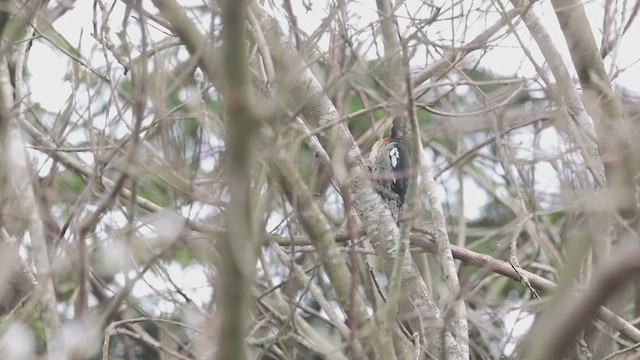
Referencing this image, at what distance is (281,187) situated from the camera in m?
3.16

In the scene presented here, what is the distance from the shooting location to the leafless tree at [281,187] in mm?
1837

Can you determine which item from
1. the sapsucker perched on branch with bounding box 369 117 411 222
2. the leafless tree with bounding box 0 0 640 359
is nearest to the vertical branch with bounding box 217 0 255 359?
the leafless tree with bounding box 0 0 640 359

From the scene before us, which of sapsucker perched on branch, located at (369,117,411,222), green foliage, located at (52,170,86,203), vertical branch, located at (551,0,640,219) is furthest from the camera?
sapsucker perched on branch, located at (369,117,411,222)

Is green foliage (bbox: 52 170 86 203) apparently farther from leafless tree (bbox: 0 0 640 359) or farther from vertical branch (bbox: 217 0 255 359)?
vertical branch (bbox: 217 0 255 359)

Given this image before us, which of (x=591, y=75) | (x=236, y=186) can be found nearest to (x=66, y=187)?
(x=591, y=75)

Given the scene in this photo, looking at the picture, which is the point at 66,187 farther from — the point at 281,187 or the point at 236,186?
the point at 236,186

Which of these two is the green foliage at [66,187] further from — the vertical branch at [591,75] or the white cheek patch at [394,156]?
the vertical branch at [591,75]

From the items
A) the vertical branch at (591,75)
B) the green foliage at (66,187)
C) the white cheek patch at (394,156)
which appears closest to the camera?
the vertical branch at (591,75)

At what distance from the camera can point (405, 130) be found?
5.63 meters

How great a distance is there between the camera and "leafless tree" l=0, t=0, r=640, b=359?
184cm

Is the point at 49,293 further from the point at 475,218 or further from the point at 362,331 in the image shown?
the point at 475,218

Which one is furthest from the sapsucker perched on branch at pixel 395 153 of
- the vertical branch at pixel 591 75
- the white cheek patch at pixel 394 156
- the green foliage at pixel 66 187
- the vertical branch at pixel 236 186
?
the vertical branch at pixel 236 186

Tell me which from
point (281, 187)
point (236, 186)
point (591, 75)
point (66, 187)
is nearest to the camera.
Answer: point (236, 186)

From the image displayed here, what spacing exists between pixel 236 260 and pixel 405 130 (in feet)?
13.3
